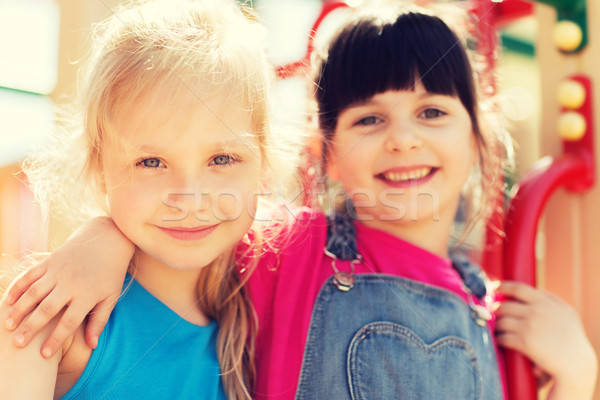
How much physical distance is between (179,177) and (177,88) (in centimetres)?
12

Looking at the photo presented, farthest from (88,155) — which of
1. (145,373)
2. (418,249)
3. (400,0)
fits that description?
(400,0)

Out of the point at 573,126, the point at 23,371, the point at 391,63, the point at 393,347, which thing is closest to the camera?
the point at 23,371

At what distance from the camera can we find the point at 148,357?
776 mm

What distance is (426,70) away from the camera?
37.8 inches

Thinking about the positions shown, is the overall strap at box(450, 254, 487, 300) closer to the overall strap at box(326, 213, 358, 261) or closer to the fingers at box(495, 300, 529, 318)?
the fingers at box(495, 300, 529, 318)

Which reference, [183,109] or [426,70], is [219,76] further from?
[426,70]

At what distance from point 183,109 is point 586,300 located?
0.85m

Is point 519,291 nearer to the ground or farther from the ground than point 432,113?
nearer to the ground

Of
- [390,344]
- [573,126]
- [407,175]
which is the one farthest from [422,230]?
[573,126]

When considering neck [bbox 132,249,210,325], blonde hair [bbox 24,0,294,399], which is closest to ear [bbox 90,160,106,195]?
blonde hair [bbox 24,0,294,399]

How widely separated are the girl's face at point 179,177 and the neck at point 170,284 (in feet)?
0.13

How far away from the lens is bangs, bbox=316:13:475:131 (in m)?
0.95

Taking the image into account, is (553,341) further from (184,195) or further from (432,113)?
(184,195)

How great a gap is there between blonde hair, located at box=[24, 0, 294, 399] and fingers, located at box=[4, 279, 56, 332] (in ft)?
0.63
